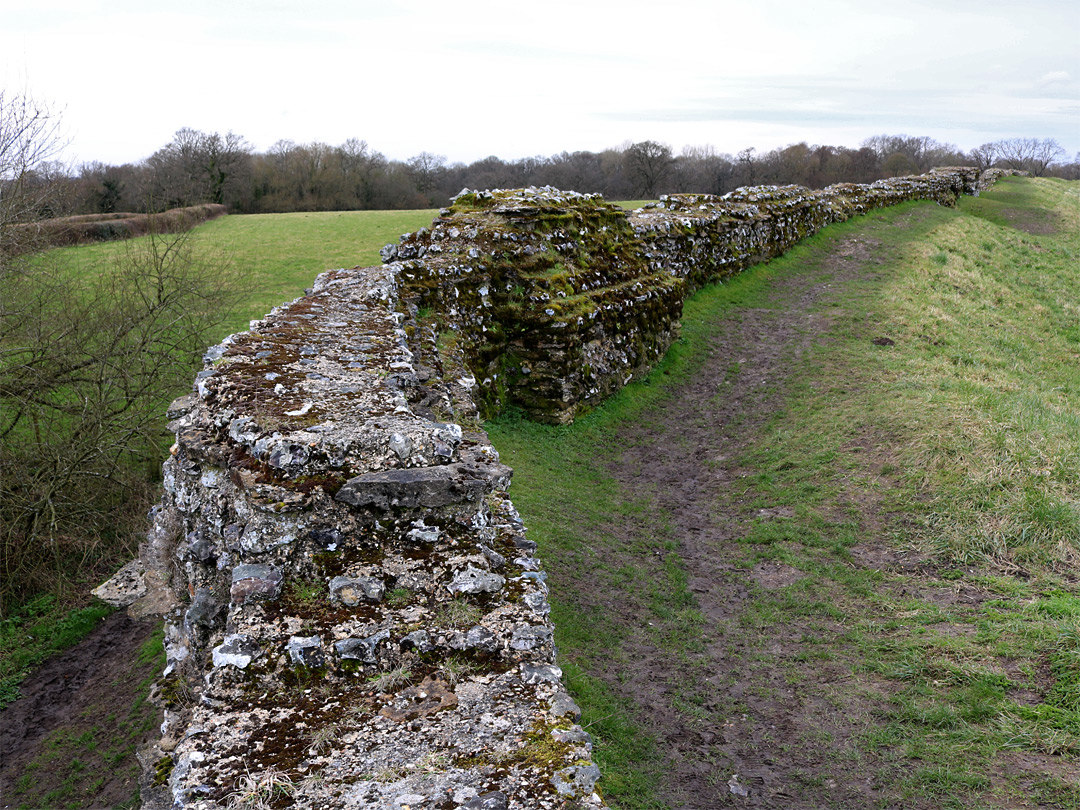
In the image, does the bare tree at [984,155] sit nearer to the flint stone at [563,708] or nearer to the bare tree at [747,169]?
the bare tree at [747,169]

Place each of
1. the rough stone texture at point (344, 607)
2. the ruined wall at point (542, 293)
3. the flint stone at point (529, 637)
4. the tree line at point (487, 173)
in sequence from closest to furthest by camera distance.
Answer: the rough stone texture at point (344, 607) < the flint stone at point (529, 637) < the ruined wall at point (542, 293) < the tree line at point (487, 173)

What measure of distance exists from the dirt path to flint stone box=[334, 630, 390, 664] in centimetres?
262

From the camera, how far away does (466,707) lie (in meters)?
3.23

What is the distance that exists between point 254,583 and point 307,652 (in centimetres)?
61

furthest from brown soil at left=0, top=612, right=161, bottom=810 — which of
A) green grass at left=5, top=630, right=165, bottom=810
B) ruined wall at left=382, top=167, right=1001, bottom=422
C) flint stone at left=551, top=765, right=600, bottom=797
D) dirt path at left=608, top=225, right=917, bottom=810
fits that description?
flint stone at left=551, top=765, right=600, bottom=797

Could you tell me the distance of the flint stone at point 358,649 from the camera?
138 inches

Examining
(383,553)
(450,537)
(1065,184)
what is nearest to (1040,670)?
(450,537)

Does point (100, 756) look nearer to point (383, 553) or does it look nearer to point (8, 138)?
point (383, 553)

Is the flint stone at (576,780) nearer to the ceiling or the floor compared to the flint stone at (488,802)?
nearer to the floor

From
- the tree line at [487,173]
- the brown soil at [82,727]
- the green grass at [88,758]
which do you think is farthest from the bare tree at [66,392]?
the tree line at [487,173]

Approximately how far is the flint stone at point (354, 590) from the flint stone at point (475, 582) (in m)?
0.42

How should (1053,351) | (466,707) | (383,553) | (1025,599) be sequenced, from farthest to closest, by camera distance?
(1053,351) → (1025,599) → (383,553) → (466,707)

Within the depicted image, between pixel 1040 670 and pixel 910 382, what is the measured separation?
7.24 meters

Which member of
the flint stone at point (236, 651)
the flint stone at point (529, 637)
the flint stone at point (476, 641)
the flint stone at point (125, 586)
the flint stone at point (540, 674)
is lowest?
the flint stone at point (125, 586)
